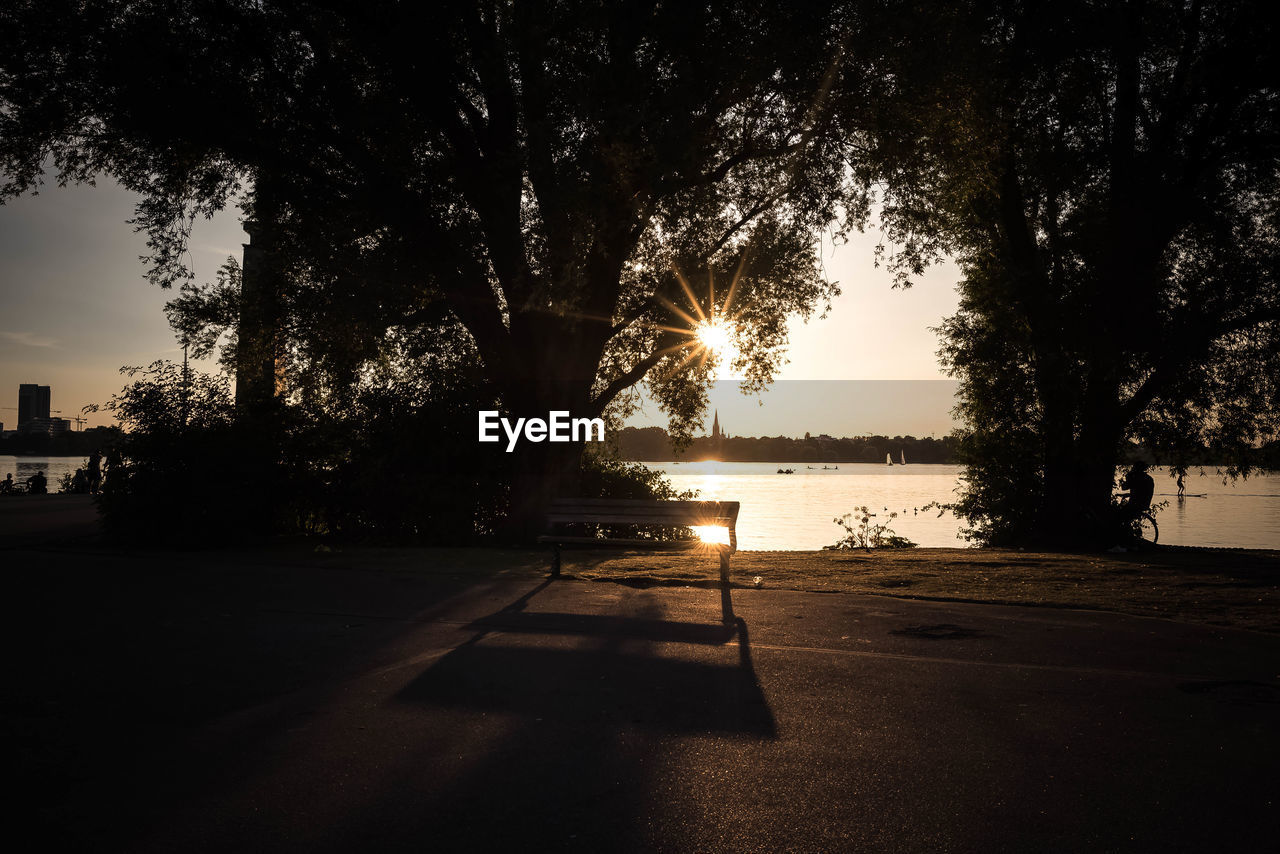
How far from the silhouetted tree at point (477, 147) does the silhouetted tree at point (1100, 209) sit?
176 centimetres

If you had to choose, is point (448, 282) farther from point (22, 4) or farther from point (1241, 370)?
point (1241, 370)

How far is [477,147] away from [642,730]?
1274 cm

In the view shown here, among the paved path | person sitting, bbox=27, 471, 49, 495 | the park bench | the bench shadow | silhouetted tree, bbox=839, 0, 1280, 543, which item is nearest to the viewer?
the paved path

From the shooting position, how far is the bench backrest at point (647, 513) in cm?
1070

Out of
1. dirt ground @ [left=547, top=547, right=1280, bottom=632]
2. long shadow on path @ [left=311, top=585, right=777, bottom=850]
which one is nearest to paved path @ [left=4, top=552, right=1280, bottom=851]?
long shadow on path @ [left=311, top=585, right=777, bottom=850]

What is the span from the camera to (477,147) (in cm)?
1540

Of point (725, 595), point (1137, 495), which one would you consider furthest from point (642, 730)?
point (1137, 495)

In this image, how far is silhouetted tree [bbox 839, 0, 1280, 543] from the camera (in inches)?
579

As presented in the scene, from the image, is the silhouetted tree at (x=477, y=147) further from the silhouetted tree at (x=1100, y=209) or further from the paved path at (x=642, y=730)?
the paved path at (x=642, y=730)

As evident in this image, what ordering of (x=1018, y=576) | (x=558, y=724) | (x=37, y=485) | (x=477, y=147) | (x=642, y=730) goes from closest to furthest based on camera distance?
(x=642, y=730), (x=558, y=724), (x=1018, y=576), (x=477, y=147), (x=37, y=485)

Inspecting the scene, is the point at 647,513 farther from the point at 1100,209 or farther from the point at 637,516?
the point at 1100,209

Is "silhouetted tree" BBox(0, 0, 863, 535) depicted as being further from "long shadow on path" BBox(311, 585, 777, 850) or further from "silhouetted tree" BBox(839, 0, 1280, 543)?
"long shadow on path" BBox(311, 585, 777, 850)

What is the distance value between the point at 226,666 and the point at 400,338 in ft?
34.6

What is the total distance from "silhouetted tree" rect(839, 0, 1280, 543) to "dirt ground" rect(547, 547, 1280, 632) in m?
3.17
